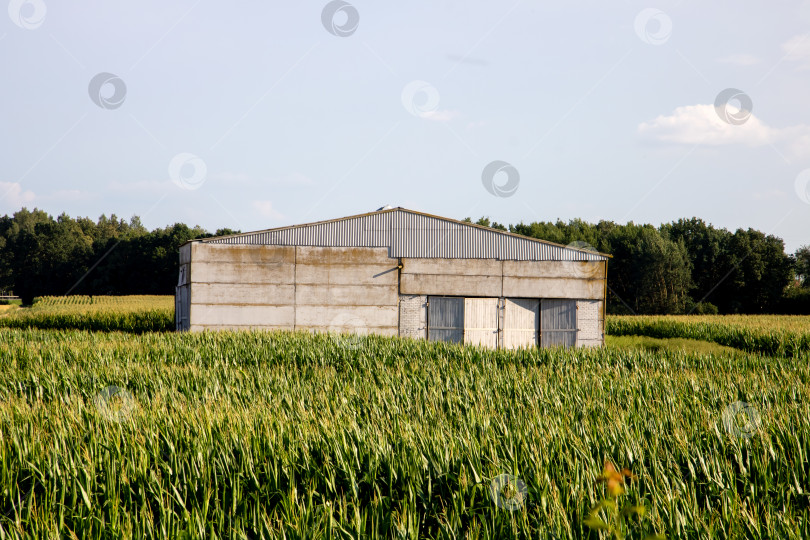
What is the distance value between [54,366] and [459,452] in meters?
Result: 10.8

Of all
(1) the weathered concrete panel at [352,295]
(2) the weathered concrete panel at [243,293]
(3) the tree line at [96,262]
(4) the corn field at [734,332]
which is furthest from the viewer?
(3) the tree line at [96,262]

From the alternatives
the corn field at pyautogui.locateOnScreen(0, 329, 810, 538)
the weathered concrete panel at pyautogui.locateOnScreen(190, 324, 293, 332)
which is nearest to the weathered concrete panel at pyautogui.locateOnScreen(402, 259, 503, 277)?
the weathered concrete panel at pyautogui.locateOnScreen(190, 324, 293, 332)

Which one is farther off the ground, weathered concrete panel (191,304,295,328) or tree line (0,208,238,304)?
tree line (0,208,238,304)

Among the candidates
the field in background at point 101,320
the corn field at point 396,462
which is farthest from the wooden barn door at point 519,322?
the field in background at point 101,320

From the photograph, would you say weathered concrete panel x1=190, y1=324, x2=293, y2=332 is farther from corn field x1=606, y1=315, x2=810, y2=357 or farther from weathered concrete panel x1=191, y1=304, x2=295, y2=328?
corn field x1=606, y1=315, x2=810, y2=357

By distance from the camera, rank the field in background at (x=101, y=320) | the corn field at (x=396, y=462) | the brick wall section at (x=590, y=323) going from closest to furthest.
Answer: the corn field at (x=396, y=462) < the brick wall section at (x=590, y=323) < the field in background at (x=101, y=320)

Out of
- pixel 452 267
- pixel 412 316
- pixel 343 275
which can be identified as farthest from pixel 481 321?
pixel 343 275

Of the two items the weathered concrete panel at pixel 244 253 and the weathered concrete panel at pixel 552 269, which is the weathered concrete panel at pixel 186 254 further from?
the weathered concrete panel at pixel 552 269

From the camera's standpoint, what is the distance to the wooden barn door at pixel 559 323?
80.6 ft

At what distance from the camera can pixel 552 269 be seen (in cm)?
2473

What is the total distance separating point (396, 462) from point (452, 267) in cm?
1862

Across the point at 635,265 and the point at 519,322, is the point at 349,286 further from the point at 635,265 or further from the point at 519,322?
the point at 635,265

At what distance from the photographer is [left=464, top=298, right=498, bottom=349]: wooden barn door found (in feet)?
79.7

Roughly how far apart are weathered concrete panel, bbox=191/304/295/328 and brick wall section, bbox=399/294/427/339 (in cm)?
424
